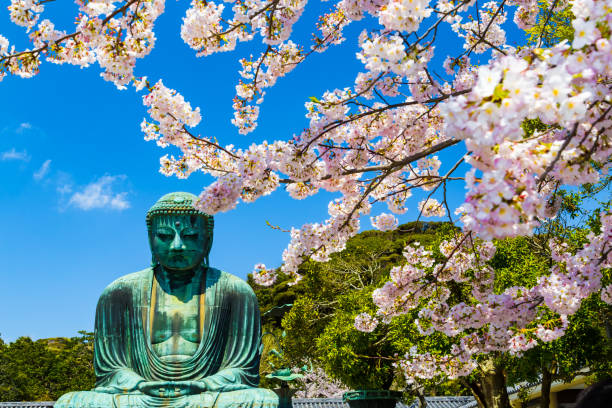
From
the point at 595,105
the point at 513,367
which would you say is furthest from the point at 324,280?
the point at 595,105

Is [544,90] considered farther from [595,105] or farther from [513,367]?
[513,367]

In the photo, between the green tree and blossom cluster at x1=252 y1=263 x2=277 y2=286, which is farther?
the green tree

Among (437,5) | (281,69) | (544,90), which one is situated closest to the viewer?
(544,90)

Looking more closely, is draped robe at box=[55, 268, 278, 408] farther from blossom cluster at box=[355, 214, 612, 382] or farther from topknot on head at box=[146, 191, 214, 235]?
blossom cluster at box=[355, 214, 612, 382]

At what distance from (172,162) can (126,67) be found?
1087 mm

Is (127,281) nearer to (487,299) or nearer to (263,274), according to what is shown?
(263,274)

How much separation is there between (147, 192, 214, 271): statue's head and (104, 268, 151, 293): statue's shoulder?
0.25 meters

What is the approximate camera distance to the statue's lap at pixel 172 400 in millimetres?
6402

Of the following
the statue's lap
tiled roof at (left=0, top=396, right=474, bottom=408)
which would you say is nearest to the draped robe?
the statue's lap

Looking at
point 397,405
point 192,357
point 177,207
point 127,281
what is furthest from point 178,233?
point 397,405

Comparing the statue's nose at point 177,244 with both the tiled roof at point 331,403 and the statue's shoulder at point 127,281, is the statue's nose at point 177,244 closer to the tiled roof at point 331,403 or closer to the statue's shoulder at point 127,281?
the statue's shoulder at point 127,281

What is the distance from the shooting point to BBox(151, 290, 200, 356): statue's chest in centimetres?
708

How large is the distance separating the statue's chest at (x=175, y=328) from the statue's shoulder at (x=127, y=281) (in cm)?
42

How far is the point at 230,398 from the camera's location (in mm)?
6504
